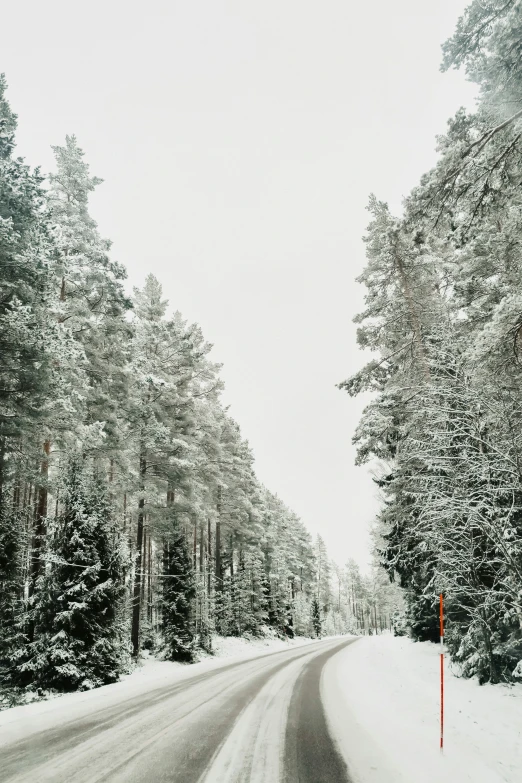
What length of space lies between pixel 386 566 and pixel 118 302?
14589mm

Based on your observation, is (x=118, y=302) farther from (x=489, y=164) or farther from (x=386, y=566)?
(x=386, y=566)

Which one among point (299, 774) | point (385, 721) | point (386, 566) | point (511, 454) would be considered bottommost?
point (385, 721)

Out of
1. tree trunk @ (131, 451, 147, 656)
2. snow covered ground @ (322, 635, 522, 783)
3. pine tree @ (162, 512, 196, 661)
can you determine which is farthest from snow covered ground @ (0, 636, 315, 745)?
snow covered ground @ (322, 635, 522, 783)

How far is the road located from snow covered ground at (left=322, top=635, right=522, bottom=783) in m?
0.44

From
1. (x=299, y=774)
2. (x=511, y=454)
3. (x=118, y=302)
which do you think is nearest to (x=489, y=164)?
(x=511, y=454)

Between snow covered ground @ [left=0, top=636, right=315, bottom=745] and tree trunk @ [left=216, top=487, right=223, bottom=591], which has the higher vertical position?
tree trunk @ [left=216, top=487, right=223, bottom=591]

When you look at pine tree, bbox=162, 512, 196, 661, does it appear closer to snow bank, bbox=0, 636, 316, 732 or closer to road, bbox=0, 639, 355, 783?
snow bank, bbox=0, 636, 316, 732

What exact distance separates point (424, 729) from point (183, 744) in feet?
12.3

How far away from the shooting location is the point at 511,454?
29.4ft

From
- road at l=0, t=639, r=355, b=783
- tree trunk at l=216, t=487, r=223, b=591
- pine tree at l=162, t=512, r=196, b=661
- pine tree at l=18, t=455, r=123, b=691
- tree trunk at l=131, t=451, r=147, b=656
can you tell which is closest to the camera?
road at l=0, t=639, r=355, b=783

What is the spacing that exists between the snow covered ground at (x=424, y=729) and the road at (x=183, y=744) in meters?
0.44

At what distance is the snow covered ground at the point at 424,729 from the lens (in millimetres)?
4879

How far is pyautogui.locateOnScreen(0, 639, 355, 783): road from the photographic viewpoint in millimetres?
4742

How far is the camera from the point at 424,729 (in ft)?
21.9
